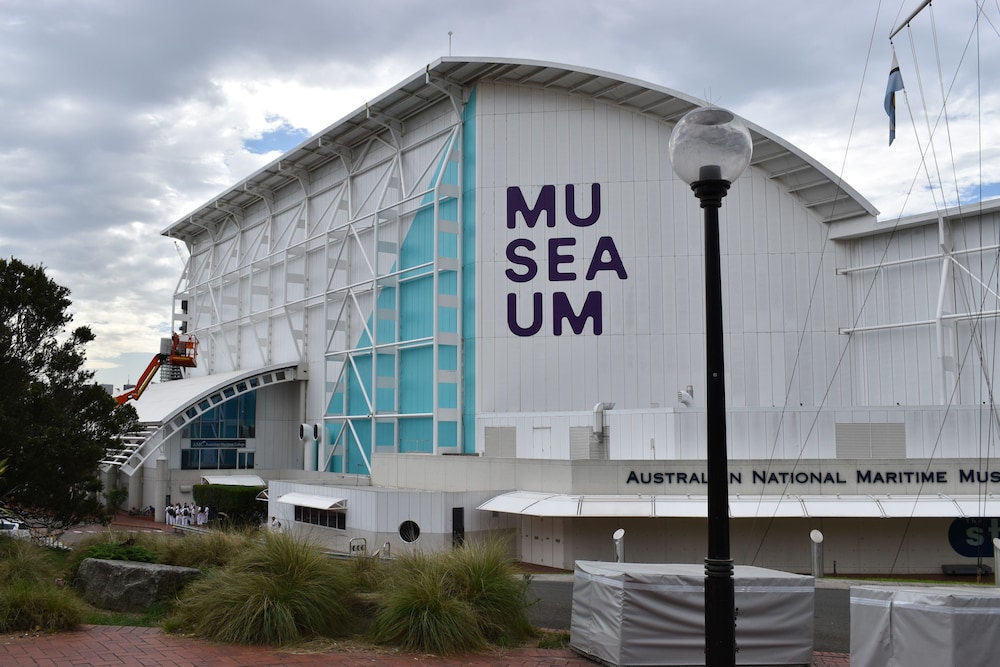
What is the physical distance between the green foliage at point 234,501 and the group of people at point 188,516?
524 mm

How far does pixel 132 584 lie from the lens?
42.3 feet

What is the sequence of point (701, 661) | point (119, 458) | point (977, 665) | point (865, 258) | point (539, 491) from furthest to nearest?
point (119, 458) → point (865, 258) → point (539, 491) → point (701, 661) → point (977, 665)

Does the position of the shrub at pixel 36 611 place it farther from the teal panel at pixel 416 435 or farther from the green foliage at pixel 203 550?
the teal panel at pixel 416 435

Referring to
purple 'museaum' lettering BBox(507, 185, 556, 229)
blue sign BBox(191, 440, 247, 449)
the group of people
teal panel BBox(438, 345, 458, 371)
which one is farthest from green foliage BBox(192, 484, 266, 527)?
purple 'museaum' lettering BBox(507, 185, 556, 229)

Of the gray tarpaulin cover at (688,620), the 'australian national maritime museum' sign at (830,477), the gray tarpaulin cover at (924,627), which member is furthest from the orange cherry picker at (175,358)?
the gray tarpaulin cover at (924,627)

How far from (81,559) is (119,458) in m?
33.6

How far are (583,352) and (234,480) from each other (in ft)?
72.3

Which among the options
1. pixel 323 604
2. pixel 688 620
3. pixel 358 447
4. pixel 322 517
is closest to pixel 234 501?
pixel 358 447

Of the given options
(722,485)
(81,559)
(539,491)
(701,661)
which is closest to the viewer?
(722,485)

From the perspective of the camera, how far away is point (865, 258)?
1265 inches

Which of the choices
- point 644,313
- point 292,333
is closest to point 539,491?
point 644,313

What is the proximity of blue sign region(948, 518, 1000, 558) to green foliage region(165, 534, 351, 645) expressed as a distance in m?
17.7

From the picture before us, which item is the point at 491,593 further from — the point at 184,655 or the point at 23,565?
the point at 23,565

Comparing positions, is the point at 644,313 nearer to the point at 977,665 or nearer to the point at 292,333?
the point at 292,333
